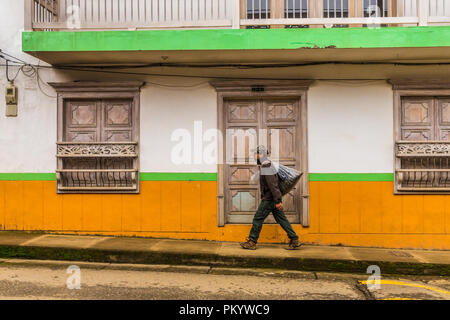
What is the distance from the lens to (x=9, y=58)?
785 centimetres

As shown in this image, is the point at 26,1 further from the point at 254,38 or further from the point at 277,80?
the point at 277,80

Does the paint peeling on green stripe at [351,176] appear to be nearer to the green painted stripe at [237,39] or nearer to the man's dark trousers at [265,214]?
the man's dark trousers at [265,214]

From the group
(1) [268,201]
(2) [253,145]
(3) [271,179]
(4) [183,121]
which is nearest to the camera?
(3) [271,179]

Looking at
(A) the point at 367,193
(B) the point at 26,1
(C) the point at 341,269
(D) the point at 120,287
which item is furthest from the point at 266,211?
(B) the point at 26,1

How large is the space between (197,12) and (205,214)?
11.8 ft

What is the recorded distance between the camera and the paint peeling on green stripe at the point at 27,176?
7789 millimetres

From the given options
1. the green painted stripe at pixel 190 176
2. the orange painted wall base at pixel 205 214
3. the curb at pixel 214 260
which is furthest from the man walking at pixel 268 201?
the green painted stripe at pixel 190 176

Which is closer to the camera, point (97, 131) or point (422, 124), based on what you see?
point (422, 124)

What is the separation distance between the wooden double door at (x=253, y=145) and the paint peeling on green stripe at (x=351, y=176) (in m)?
0.36

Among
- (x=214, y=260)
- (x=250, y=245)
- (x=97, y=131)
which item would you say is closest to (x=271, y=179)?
(x=250, y=245)

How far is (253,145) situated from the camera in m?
7.77

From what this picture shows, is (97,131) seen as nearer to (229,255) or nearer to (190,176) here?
(190,176)

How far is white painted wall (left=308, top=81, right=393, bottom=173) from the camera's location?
A: 7512 mm

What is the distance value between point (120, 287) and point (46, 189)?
345 cm
